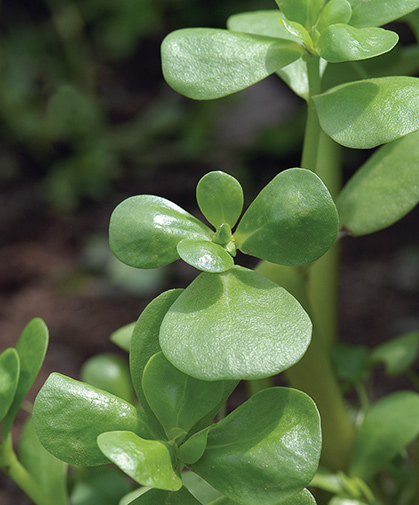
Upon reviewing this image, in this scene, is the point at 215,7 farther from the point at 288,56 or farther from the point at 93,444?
the point at 93,444

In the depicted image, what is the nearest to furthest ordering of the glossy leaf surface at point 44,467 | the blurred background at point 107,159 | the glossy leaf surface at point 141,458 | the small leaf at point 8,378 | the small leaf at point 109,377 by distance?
the glossy leaf surface at point 141,458
the small leaf at point 8,378
the glossy leaf surface at point 44,467
the small leaf at point 109,377
the blurred background at point 107,159

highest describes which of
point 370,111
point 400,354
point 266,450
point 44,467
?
point 370,111

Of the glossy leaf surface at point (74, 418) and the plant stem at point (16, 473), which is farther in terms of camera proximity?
the plant stem at point (16, 473)

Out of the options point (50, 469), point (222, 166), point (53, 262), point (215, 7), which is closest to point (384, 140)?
point (50, 469)

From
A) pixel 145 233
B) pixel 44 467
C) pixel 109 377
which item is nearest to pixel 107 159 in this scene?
pixel 109 377

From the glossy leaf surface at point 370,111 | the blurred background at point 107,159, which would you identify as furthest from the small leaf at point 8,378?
the blurred background at point 107,159

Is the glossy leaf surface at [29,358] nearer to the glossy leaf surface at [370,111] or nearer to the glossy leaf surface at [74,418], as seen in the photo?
the glossy leaf surface at [74,418]

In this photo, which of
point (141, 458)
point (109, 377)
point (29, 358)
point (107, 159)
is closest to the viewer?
point (141, 458)

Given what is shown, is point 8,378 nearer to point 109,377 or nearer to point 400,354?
point 109,377
